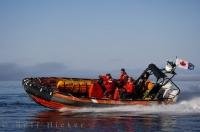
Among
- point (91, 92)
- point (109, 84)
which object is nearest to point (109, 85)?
point (109, 84)

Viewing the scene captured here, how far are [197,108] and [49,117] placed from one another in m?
8.20

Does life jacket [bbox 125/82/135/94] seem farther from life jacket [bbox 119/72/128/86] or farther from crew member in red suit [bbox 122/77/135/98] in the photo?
life jacket [bbox 119/72/128/86]

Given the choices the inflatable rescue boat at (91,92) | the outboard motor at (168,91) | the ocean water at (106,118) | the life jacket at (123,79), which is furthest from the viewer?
the life jacket at (123,79)

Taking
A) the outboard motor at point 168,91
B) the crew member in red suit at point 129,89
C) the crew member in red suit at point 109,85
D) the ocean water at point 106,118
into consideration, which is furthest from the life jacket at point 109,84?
the outboard motor at point 168,91

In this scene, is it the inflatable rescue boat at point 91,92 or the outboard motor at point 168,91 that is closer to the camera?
the inflatable rescue boat at point 91,92

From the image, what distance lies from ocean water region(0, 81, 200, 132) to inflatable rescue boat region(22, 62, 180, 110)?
370mm

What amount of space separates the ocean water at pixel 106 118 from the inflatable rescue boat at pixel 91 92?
1.21ft

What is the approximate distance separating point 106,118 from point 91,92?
3.24m

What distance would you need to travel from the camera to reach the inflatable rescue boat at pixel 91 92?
24812 millimetres

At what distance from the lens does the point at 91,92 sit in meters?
25.4

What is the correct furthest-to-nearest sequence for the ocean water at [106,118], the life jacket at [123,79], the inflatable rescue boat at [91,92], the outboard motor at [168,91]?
the life jacket at [123,79]
the outboard motor at [168,91]
the inflatable rescue boat at [91,92]
the ocean water at [106,118]

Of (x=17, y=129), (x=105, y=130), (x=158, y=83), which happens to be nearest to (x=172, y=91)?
(x=158, y=83)

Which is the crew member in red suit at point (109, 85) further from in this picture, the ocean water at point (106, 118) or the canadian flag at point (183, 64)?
the canadian flag at point (183, 64)

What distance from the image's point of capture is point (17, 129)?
18500 mm
